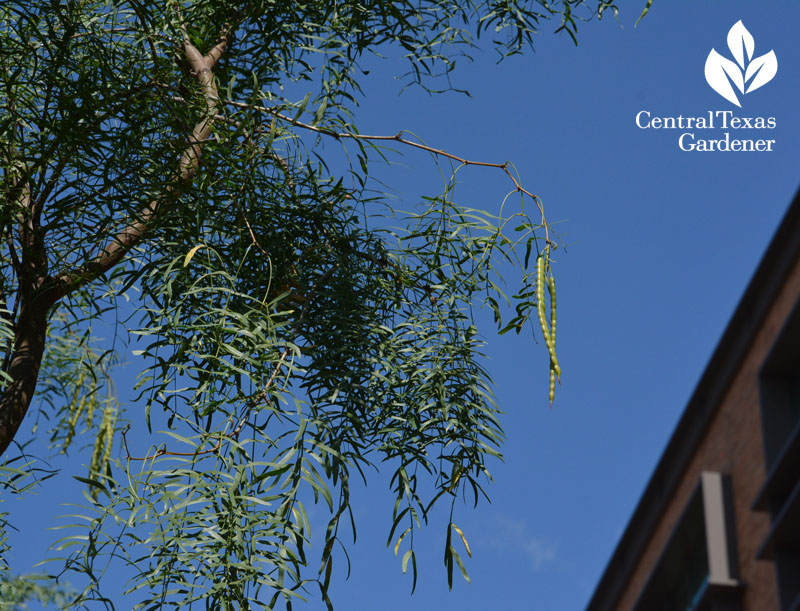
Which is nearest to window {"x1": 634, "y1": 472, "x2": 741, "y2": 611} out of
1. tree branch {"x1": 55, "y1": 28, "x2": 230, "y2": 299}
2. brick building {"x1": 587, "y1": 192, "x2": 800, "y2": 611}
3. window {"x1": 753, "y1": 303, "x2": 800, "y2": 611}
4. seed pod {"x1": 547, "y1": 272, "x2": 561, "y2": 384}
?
brick building {"x1": 587, "y1": 192, "x2": 800, "y2": 611}

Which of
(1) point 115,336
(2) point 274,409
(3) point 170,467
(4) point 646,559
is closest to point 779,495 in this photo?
(4) point 646,559

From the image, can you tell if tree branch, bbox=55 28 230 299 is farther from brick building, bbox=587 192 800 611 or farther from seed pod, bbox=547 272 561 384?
brick building, bbox=587 192 800 611

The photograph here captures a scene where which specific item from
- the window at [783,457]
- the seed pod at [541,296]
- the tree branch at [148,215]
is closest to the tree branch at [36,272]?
the tree branch at [148,215]

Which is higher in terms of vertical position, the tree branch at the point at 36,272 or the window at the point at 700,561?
the tree branch at the point at 36,272

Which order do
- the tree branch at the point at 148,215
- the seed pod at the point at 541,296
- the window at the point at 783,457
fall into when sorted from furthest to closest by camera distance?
the tree branch at the point at 148,215, the seed pod at the point at 541,296, the window at the point at 783,457

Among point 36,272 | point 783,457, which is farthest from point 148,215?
point 783,457

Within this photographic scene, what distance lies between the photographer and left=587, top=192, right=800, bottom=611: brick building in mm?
3963

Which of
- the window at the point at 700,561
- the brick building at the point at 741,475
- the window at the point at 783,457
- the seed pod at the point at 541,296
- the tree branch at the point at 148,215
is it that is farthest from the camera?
the tree branch at the point at 148,215

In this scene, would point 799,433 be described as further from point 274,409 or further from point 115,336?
point 115,336

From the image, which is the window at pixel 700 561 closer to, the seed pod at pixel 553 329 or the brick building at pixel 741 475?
the brick building at pixel 741 475

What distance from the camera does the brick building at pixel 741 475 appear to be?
3.96 meters

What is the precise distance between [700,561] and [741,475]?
55 cm

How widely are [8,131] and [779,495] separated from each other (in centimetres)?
356

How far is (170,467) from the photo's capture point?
14.3 feet
